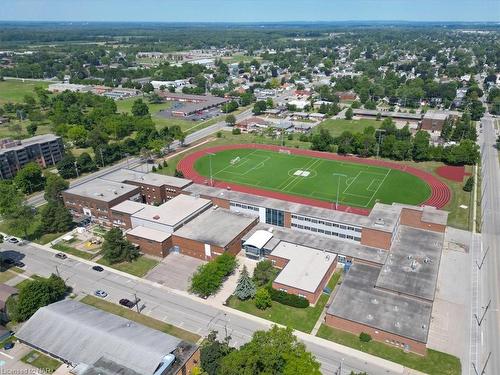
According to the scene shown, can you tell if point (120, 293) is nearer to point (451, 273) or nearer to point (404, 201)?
point (451, 273)

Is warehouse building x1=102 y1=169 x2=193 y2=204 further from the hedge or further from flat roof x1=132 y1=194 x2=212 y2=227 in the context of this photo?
the hedge

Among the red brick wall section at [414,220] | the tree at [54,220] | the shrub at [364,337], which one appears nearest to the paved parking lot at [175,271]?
the tree at [54,220]

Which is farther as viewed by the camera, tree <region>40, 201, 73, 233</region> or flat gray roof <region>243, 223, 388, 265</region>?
tree <region>40, 201, 73, 233</region>

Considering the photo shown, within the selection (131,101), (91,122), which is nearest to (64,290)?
(91,122)

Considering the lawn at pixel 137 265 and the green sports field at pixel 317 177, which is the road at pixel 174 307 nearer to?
the lawn at pixel 137 265

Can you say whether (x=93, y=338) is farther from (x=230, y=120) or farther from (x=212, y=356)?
(x=230, y=120)

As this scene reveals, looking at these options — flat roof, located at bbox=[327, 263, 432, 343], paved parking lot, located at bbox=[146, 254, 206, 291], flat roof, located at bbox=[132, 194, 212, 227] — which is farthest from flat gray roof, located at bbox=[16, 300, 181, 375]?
flat roof, located at bbox=[132, 194, 212, 227]
